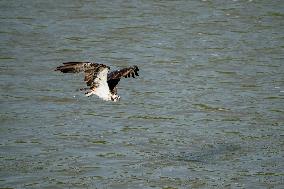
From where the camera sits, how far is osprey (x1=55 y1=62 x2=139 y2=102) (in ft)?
46.4

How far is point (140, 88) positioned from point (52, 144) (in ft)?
17.4

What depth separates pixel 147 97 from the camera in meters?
20.4

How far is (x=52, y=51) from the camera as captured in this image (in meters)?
24.7

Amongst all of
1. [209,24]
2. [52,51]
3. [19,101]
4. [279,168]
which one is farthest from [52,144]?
[209,24]

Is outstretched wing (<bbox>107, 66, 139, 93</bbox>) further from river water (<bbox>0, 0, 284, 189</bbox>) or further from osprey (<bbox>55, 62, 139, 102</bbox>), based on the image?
river water (<bbox>0, 0, 284, 189</bbox>)

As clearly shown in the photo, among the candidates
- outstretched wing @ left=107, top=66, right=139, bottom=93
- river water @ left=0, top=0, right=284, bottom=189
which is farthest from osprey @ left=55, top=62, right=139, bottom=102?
river water @ left=0, top=0, right=284, bottom=189

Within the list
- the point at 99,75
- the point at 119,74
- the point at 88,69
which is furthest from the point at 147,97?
the point at 88,69

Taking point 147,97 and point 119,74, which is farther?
point 147,97

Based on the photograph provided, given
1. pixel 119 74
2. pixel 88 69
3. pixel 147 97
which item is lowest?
pixel 147 97

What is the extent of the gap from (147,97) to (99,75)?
5622 mm

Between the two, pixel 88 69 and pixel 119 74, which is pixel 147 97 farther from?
pixel 88 69

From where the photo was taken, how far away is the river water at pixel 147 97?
14922 millimetres

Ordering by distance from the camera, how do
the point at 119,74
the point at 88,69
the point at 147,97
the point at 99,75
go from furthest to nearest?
the point at 147,97 → the point at 119,74 → the point at 99,75 → the point at 88,69

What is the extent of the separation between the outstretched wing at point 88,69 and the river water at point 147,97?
1683mm
